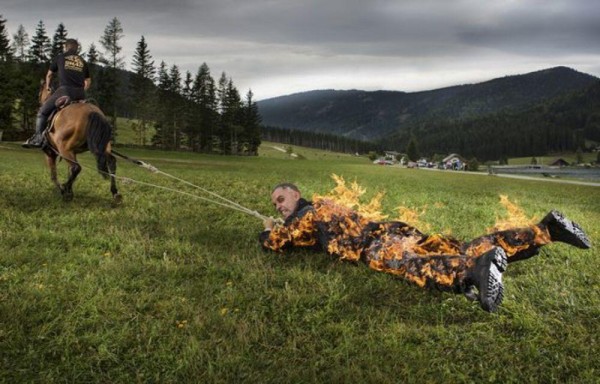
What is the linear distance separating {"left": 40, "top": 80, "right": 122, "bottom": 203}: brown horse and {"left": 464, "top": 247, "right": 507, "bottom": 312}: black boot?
10010mm

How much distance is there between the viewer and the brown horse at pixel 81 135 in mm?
11949

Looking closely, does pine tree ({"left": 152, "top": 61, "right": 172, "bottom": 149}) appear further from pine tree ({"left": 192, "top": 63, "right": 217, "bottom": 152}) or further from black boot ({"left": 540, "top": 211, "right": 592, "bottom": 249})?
black boot ({"left": 540, "top": 211, "right": 592, "bottom": 249})

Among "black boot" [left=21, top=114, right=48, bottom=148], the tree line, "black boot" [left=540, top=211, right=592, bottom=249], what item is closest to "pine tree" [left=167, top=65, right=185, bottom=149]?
the tree line

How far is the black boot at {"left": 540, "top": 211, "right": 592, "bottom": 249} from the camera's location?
5227mm

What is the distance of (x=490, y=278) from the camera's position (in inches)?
181

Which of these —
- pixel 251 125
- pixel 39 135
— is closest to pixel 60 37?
pixel 251 125

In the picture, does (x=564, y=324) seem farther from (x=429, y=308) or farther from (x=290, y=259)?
(x=290, y=259)

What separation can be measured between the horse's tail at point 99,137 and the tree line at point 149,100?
67717 mm

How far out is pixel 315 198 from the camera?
756 cm

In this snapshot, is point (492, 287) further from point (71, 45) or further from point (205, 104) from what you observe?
point (205, 104)

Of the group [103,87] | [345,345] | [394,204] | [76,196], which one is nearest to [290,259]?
[345,345]

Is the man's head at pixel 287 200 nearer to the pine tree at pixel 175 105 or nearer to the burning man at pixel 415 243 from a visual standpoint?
the burning man at pixel 415 243

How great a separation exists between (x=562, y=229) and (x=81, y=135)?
1176 cm

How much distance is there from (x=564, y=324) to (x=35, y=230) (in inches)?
361
